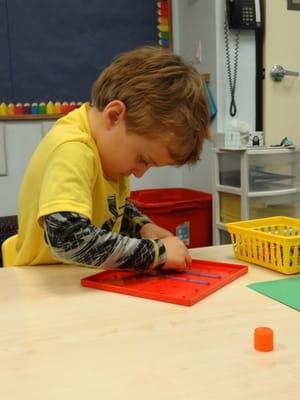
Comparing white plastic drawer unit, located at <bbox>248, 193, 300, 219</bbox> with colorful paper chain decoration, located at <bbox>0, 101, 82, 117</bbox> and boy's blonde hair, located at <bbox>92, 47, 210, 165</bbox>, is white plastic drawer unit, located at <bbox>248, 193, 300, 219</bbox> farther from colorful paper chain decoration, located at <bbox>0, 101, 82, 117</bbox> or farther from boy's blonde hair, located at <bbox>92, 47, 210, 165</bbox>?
boy's blonde hair, located at <bbox>92, 47, 210, 165</bbox>

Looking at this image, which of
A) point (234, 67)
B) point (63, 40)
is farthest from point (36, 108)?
point (234, 67)

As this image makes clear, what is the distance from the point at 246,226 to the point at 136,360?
0.54m

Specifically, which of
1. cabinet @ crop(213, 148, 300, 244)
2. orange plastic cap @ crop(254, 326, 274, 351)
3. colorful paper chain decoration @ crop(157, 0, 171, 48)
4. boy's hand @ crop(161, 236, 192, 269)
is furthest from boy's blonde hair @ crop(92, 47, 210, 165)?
colorful paper chain decoration @ crop(157, 0, 171, 48)

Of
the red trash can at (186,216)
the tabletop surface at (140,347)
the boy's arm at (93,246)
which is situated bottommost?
the red trash can at (186,216)

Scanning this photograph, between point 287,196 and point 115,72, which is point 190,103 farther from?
point 287,196

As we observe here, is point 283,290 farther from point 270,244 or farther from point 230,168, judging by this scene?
point 230,168

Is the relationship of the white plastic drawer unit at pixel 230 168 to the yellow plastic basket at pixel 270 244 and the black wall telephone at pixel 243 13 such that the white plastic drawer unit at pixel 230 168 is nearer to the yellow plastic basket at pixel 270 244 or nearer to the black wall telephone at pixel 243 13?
the black wall telephone at pixel 243 13

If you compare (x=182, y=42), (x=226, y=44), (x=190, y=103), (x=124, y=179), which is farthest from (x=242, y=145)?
(x=190, y=103)

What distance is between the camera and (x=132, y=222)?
3.74 feet

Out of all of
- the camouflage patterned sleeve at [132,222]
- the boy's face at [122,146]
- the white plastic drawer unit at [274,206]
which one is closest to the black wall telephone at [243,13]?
the white plastic drawer unit at [274,206]

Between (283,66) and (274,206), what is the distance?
0.68 meters

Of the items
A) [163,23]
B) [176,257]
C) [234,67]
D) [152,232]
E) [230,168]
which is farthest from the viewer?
[163,23]

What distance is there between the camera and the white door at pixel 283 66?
92.3 inches

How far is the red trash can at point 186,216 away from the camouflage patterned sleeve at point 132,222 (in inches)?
40.7
